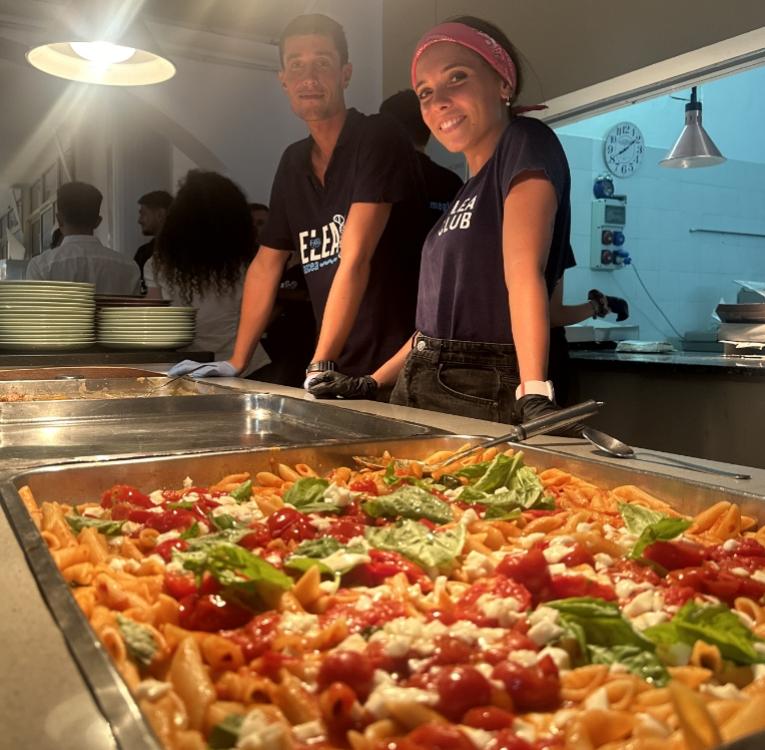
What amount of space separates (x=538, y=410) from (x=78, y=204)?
4287 mm

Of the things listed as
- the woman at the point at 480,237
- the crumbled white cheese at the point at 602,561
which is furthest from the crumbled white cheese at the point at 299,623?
the woman at the point at 480,237

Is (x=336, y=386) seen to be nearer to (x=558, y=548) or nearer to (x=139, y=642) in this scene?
(x=558, y=548)

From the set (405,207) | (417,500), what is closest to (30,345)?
(405,207)

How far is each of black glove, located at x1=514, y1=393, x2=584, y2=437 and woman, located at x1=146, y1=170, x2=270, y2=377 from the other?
2.33m

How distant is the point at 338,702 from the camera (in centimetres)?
62

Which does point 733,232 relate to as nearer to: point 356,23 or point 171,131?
point 356,23

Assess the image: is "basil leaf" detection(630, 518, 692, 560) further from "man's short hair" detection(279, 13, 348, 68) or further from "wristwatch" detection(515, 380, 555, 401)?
"man's short hair" detection(279, 13, 348, 68)

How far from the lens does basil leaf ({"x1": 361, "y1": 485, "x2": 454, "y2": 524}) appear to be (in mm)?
1146

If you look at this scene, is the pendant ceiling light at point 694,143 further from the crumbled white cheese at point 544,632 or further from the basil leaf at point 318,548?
the crumbled white cheese at point 544,632

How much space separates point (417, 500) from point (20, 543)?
528mm

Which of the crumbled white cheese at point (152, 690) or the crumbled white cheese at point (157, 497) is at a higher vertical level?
the crumbled white cheese at point (152, 690)

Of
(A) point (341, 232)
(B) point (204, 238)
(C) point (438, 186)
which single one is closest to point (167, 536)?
(A) point (341, 232)

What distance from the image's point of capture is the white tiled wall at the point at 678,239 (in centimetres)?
595

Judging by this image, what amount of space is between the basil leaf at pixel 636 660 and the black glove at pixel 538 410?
85 centimetres
